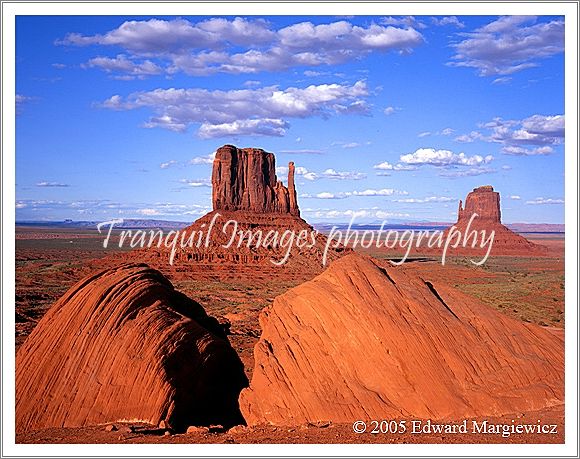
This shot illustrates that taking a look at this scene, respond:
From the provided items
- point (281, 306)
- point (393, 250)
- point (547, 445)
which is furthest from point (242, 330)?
point (393, 250)

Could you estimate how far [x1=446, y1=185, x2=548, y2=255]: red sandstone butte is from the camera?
107 m

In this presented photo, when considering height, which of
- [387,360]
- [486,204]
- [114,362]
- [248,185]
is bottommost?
[114,362]

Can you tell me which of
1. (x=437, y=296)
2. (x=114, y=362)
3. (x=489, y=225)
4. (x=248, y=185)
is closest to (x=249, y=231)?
(x=248, y=185)

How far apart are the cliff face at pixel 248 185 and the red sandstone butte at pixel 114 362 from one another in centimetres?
7268

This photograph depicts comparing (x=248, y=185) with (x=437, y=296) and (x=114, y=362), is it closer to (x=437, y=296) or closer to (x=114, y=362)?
(x=437, y=296)

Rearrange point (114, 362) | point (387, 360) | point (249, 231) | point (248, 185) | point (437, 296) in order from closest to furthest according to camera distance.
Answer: point (387, 360)
point (114, 362)
point (437, 296)
point (249, 231)
point (248, 185)

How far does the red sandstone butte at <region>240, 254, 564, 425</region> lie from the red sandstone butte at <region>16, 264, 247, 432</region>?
5.18 feet

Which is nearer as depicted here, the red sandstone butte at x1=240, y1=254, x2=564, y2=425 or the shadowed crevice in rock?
the red sandstone butte at x1=240, y1=254, x2=564, y2=425

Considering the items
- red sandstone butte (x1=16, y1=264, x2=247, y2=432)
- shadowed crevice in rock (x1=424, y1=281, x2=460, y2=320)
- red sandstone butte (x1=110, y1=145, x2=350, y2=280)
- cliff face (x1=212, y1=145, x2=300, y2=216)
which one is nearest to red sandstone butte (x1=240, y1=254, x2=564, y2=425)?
shadowed crevice in rock (x1=424, y1=281, x2=460, y2=320)

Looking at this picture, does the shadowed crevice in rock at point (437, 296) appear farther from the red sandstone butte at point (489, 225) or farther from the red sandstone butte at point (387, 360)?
the red sandstone butte at point (489, 225)

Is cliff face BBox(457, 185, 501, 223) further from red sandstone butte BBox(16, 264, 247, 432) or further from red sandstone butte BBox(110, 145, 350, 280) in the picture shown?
red sandstone butte BBox(16, 264, 247, 432)

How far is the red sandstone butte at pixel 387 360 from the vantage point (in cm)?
1023

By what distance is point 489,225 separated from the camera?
376 ft

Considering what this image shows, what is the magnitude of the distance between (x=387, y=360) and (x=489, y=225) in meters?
111
